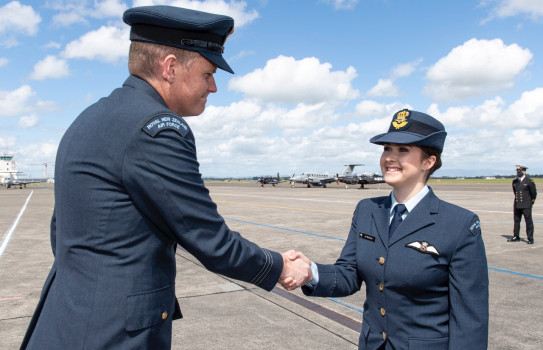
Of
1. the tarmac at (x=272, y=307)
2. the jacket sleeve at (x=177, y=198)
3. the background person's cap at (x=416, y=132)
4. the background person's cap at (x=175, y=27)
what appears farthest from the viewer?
the tarmac at (x=272, y=307)

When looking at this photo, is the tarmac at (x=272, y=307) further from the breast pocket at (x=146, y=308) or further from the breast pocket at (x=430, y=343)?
the breast pocket at (x=146, y=308)

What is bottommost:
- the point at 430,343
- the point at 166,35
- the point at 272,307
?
the point at 272,307

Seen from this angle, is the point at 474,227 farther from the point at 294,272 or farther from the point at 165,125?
the point at 165,125

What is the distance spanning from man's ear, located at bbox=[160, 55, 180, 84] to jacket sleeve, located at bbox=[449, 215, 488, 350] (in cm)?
168

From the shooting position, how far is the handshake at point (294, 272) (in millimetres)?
2164

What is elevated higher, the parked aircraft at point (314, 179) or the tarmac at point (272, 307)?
the parked aircraft at point (314, 179)

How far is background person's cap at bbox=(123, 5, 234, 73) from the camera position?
177cm

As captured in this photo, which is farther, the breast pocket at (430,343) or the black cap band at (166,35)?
the breast pocket at (430,343)

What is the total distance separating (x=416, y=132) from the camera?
236cm

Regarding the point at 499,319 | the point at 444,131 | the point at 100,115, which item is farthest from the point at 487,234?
the point at 100,115

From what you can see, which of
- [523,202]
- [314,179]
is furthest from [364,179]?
[523,202]

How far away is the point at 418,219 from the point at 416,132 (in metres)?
0.51

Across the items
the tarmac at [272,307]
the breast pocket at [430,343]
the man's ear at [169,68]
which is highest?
the man's ear at [169,68]

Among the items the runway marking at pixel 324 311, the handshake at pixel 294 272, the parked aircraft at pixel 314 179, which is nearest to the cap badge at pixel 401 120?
the handshake at pixel 294 272
